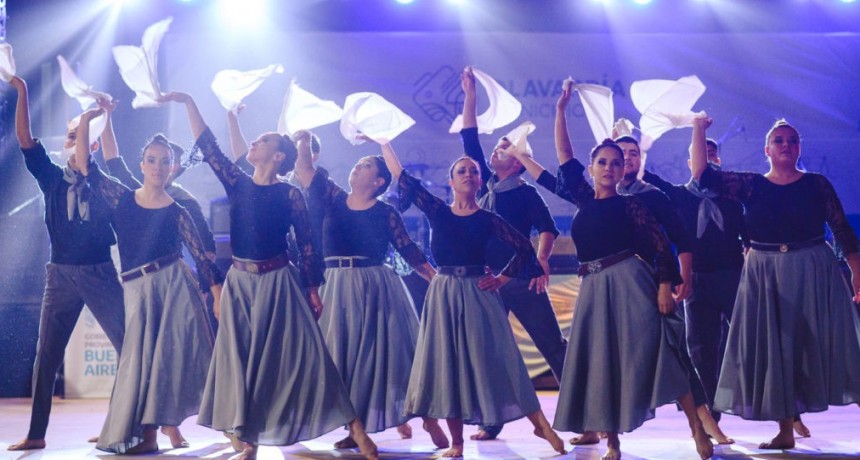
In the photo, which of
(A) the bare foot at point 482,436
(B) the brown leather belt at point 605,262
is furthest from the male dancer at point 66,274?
(B) the brown leather belt at point 605,262

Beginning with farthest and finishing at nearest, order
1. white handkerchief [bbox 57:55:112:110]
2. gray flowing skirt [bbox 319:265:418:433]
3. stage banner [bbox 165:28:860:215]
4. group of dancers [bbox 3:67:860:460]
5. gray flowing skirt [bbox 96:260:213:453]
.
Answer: stage banner [bbox 165:28:860:215] → white handkerchief [bbox 57:55:112:110] → gray flowing skirt [bbox 319:265:418:433] → gray flowing skirt [bbox 96:260:213:453] → group of dancers [bbox 3:67:860:460]

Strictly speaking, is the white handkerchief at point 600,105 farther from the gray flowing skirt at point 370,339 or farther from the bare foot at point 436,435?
the bare foot at point 436,435

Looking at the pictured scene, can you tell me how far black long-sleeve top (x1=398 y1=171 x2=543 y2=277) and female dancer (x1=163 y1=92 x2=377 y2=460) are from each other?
60cm

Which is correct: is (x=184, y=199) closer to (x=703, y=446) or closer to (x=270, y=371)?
(x=270, y=371)

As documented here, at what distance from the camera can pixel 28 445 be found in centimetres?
534

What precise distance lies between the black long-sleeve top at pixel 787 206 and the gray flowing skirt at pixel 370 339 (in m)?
1.72

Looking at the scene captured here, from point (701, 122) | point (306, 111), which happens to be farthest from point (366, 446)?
point (701, 122)

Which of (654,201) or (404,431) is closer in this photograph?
(654,201)

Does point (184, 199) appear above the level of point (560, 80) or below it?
below

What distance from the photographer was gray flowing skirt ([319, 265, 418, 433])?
17.2 feet

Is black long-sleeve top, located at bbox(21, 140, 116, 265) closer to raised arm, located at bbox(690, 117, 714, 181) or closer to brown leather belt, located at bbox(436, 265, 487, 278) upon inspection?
brown leather belt, located at bbox(436, 265, 487, 278)

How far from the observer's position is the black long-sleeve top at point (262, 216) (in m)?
4.88

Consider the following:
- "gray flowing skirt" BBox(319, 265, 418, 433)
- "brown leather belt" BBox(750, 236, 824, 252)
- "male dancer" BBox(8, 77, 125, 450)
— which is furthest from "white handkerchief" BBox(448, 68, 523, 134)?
"male dancer" BBox(8, 77, 125, 450)

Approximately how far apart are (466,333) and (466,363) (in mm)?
147
